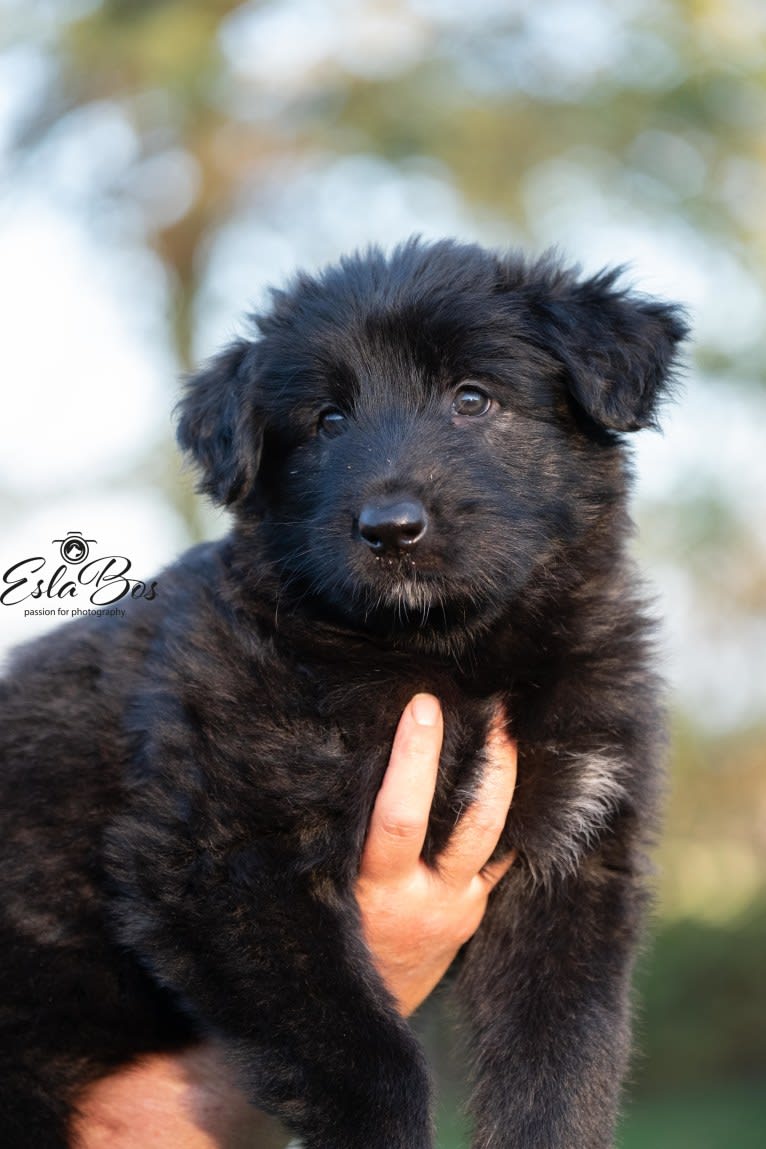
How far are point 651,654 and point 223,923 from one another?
115 cm

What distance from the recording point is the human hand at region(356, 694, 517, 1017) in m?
2.59

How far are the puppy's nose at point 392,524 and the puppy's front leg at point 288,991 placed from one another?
2.12 feet

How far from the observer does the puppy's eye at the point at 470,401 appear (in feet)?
9.36

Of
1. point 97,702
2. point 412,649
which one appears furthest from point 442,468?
point 97,702

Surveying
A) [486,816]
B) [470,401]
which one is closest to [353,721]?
[486,816]

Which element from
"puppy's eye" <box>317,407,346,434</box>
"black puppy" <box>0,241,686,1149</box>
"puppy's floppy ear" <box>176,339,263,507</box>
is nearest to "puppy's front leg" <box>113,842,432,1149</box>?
"black puppy" <box>0,241,686,1149</box>

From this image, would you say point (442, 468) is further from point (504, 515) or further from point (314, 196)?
point (314, 196)

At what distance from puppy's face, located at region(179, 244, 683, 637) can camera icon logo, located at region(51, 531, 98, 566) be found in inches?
→ 24.6

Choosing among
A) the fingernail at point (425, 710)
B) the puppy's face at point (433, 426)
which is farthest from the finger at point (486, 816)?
the puppy's face at point (433, 426)

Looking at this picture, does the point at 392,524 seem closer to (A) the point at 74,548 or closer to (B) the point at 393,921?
(B) the point at 393,921

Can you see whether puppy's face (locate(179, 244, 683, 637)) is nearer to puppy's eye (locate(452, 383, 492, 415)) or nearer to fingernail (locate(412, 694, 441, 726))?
puppy's eye (locate(452, 383, 492, 415))

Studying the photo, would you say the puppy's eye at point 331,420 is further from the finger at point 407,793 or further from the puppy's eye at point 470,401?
the finger at point 407,793

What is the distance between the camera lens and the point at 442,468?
268 centimetres

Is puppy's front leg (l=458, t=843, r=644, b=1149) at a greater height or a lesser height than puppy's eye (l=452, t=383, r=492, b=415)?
lesser
